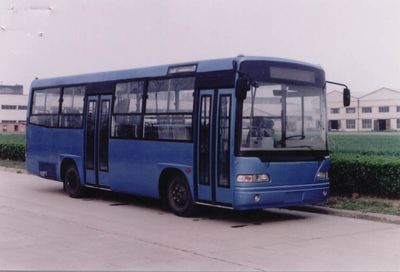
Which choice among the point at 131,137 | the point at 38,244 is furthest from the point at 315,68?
the point at 38,244

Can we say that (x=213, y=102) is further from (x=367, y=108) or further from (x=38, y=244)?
(x=367, y=108)

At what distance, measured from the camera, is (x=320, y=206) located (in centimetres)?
1320

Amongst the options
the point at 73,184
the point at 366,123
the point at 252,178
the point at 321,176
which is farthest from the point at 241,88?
the point at 366,123

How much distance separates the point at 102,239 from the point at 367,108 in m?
99.2

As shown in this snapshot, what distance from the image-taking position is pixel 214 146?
37.1ft

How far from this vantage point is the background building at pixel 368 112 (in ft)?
329

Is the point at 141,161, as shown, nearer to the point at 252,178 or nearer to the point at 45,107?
the point at 252,178

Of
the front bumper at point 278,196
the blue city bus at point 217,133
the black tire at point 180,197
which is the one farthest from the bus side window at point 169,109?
the front bumper at point 278,196

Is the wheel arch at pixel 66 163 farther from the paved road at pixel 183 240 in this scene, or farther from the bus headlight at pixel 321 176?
the bus headlight at pixel 321 176

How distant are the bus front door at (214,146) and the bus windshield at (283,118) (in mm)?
379

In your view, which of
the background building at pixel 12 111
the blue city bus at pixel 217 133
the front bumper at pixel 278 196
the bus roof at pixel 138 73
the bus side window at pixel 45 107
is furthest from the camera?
the background building at pixel 12 111

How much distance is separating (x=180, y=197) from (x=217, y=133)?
1801mm

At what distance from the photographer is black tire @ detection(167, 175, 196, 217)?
472 inches

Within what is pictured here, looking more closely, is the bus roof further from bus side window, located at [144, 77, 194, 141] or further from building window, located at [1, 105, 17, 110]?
building window, located at [1, 105, 17, 110]
